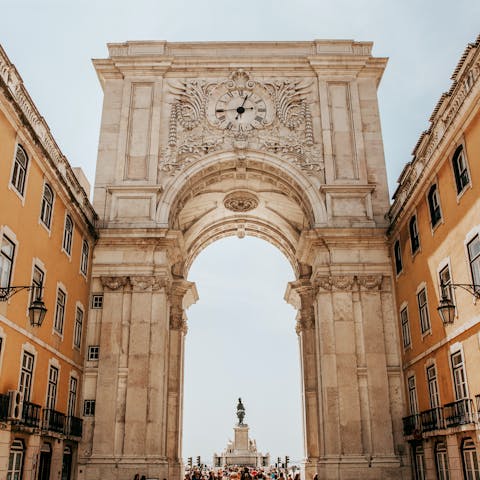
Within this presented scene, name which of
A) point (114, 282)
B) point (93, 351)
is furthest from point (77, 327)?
point (114, 282)

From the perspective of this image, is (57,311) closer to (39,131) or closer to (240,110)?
(39,131)

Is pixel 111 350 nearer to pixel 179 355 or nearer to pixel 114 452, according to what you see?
pixel 114 452

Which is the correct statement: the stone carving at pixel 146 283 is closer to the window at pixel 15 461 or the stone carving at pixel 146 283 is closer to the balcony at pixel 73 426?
the balcony at pixel 73 426

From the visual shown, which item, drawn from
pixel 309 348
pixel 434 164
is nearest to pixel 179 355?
pixel 309 348

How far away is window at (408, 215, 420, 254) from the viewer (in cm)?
2406

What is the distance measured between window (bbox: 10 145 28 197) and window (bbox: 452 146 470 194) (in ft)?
46.3

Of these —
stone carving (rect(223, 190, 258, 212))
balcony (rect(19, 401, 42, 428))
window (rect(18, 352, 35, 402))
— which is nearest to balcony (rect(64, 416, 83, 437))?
balcony (rect(19, 401, 42, 428))

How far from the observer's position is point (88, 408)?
2581cm

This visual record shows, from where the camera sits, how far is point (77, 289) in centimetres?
2558

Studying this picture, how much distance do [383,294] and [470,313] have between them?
9372 millimetres

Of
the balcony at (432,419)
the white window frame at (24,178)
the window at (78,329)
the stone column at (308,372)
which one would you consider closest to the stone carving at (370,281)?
the stone column at (308,372)

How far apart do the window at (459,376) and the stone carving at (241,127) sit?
13295mm

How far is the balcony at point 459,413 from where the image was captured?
18016 millimetres

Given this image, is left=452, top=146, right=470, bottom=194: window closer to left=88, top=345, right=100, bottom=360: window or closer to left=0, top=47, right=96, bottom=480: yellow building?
left=0, top=47, right=96, bottom=480: yellow building
